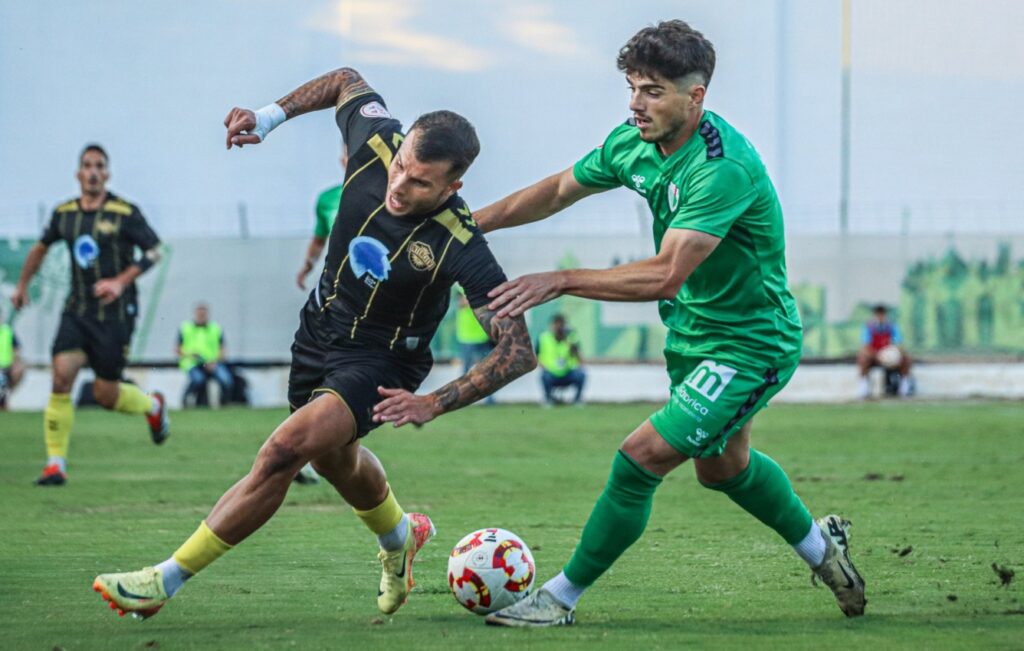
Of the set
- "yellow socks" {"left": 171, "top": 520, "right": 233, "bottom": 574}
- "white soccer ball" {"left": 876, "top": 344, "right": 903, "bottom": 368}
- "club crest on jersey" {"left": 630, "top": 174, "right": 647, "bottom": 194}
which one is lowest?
"white soccer ball" {"left": 876, "top": 344, "right": 903, "bottom": 368}

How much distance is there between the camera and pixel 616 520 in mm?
5719

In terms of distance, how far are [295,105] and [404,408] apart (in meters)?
1.71

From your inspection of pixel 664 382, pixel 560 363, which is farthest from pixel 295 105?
pixel 664 382

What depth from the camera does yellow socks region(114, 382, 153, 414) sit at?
1205 centimetres

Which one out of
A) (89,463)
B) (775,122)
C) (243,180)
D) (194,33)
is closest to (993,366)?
(775,122)

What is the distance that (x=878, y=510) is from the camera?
9625mm

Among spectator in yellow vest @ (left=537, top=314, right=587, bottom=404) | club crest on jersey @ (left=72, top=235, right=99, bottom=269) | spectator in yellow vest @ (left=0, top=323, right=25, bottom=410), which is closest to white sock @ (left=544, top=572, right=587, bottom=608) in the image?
club crest on jersey @ (left=72, top=235, right=99, bottom=269)

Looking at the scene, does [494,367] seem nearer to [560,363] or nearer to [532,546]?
[532,546]

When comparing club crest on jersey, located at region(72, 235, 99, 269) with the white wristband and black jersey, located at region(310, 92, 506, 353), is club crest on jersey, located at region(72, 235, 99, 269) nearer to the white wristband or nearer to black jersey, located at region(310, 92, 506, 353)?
the white wristband

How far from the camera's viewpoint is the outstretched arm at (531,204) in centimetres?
635

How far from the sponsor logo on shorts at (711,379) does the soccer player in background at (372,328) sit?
637mm

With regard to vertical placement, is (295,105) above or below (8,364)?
above

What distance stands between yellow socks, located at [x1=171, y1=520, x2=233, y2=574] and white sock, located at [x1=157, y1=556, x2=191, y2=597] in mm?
15

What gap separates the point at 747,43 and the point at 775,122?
1.52m
